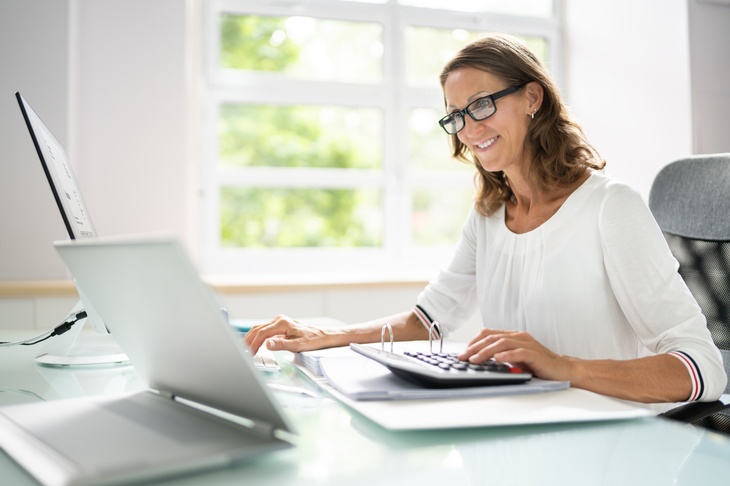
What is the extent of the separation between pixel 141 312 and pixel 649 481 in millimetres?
485

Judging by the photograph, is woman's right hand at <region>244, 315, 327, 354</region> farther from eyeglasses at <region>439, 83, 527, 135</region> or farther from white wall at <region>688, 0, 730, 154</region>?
white wall at <region>688, 0, 730, 154</region>

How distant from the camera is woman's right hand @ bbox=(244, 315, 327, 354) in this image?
3.81 ft

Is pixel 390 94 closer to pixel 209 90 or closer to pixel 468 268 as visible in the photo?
pixel 209 90

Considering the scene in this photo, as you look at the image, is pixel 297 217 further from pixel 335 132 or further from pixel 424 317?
pixel 424 317

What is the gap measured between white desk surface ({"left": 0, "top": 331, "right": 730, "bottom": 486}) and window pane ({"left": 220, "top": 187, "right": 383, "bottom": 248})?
8.53 feet

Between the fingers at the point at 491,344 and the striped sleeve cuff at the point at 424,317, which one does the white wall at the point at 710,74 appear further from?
the fingers at the point at 491,344

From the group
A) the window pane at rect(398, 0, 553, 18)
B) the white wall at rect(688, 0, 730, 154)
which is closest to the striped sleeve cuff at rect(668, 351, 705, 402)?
the white wall at rect(688, 0, 730, 154)

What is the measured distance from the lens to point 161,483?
50 cm

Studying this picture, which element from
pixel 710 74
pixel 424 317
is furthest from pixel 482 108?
pixel 710 74

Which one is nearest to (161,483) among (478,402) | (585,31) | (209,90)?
(478,402)

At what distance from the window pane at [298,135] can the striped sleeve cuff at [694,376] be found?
253 centimetres

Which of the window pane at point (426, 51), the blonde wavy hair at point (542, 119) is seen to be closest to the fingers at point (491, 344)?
the blonde wavy hair at point (542, 119)

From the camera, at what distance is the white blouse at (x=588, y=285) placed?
112 cm

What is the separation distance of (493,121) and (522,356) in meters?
0.79
